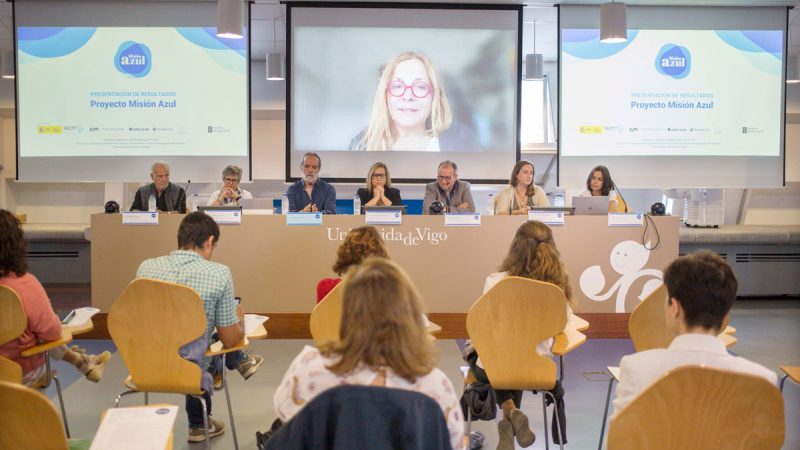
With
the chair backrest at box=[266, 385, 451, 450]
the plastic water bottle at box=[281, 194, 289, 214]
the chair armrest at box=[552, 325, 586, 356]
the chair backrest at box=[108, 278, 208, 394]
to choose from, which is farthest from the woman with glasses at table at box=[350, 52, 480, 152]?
the chair backrest at box=[266, 385, 451, 450]

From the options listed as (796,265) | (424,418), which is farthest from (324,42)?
(424,418)

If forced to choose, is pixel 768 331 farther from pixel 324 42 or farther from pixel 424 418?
pixel 424 418

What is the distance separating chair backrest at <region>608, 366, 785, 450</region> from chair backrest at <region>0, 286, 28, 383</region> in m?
2.28

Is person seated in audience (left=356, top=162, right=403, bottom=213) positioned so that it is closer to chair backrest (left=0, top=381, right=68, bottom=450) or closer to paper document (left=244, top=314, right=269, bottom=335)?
paper document (left=244, top=314, right=269, bottom=335)

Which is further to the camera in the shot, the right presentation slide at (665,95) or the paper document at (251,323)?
the right presentation slide at (665,95)

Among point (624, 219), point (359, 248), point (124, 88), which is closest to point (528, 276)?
point (359, 248)

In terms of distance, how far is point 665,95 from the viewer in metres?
7.00

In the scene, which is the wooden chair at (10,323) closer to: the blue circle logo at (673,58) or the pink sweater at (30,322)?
the pink sweater at (30,322)

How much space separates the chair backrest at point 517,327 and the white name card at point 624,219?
2.80m

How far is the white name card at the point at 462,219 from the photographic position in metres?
5.45

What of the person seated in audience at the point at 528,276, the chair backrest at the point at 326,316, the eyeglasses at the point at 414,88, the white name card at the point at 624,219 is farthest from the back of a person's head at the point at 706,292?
the eyeglasses at the point at 414,88

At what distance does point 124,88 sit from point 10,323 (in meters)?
4.60

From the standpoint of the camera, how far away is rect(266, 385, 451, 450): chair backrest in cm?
138

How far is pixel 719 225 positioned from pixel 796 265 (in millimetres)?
1144
